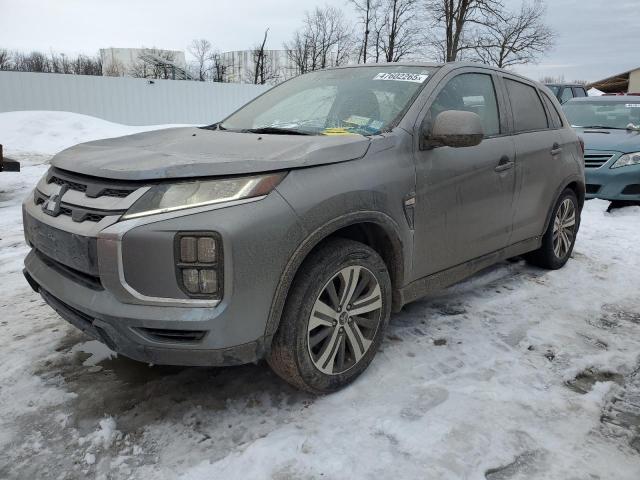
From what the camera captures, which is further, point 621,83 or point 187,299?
point 621,83

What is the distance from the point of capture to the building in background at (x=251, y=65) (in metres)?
51.2

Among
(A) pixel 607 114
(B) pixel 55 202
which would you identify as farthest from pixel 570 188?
(A) pixel 607 114

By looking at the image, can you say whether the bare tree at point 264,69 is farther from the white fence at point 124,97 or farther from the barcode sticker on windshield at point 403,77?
the barcode sticker on windshield at point 403,77

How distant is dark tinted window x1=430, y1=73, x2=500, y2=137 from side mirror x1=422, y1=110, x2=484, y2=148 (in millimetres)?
224

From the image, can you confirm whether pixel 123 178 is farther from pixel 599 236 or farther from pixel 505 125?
pixel 599 236

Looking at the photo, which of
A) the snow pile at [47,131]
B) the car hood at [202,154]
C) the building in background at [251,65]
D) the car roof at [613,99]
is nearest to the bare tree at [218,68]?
the building in background at [251,65]

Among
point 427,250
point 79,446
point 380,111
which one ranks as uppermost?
point 380,111

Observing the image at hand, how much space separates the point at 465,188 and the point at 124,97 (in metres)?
21.0

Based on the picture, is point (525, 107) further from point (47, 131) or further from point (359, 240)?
point (47, 131)

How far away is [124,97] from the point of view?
21.4 meters

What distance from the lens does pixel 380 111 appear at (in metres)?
3.12

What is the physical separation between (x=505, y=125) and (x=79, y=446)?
3378 millimetres

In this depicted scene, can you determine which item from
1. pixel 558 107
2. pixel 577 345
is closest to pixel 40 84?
pixel 558 107

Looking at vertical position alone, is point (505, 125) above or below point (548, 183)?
above
